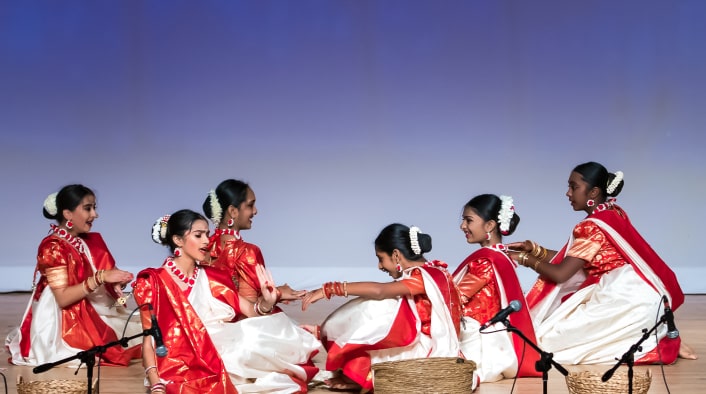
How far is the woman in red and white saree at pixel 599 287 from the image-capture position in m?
4.53

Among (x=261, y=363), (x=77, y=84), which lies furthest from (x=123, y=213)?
(x=261, y=363)

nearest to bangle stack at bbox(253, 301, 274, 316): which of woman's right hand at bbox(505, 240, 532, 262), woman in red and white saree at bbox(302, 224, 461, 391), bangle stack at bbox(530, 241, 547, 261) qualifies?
woman in red and white saree at bbox(302, 224, 461, 391)

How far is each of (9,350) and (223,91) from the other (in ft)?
11.5

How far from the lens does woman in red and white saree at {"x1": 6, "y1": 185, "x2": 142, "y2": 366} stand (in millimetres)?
4348

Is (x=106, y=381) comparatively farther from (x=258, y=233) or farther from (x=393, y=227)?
(x=258, y=233)

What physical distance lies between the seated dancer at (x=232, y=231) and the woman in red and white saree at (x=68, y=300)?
1.71 ft

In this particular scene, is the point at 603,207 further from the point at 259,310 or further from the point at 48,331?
the point at 48,331

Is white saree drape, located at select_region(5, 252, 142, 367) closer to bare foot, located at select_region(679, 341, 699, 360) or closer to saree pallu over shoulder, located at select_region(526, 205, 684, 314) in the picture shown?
saree pallu over shoulder, located at select_region(526, 205, 684, 314)

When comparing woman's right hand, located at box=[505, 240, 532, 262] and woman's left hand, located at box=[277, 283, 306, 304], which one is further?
woman's right hand, located at box=[505, 240, 532, 262]

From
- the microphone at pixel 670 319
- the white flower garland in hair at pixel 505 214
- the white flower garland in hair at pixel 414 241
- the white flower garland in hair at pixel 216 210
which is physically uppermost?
the white flower garland in hair at pixel 216 210

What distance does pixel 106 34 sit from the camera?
7559 millimetres

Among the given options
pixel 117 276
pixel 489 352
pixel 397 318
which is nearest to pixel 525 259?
pixel 489 352

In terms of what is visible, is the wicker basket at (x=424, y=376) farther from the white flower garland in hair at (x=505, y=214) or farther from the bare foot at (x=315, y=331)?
the white flower garland in hair at (x=505, y=214)

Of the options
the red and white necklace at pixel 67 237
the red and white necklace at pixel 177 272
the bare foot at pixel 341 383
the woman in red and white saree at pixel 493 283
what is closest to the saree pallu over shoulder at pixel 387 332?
the bare foot at pixel 341 383
